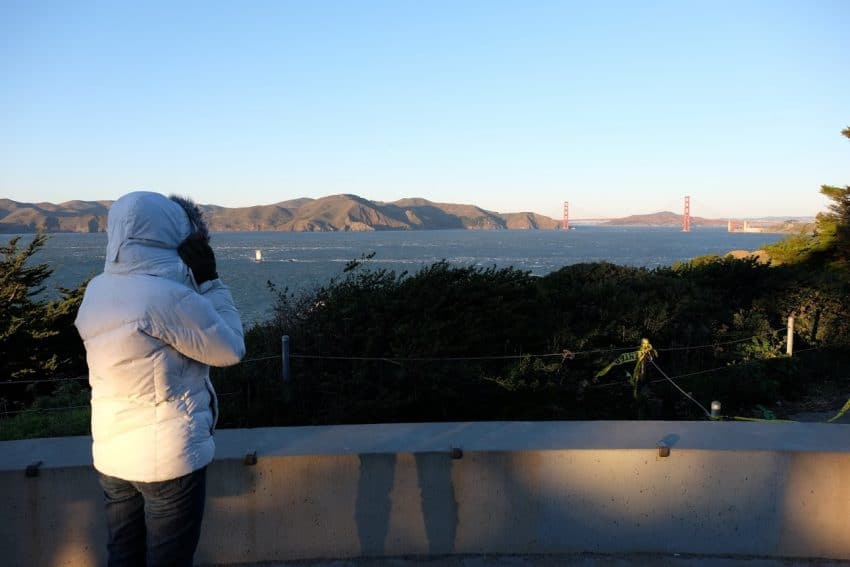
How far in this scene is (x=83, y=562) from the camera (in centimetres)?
320

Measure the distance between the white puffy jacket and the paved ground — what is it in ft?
4.37

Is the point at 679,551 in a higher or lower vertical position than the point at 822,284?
lower

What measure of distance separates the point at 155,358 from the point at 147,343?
0.05 m

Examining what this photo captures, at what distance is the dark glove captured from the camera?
2.33m

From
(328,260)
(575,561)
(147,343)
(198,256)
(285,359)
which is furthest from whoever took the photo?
(328,260)

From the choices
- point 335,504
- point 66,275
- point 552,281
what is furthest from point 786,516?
point 66,275

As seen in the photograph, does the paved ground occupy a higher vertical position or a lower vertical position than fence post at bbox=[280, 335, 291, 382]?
lower

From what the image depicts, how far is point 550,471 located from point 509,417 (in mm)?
2684

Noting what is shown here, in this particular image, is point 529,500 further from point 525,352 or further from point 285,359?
point 525,352

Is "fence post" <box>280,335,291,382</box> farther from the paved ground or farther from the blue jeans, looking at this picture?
the blue jeans

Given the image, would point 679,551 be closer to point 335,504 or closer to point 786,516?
point 786,516

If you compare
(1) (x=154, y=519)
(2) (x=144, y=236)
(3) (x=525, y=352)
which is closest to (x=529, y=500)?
(1) (x=154, y=519)

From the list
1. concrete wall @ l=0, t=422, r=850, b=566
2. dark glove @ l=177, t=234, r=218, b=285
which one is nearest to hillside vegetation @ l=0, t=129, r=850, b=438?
concrete wall @ l=0, t=422, r=850, b=566

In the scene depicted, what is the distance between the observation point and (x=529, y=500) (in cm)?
338
